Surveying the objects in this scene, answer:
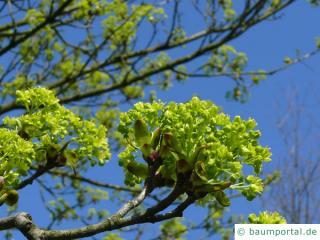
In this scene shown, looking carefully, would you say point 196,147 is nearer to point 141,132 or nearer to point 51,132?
point 141,132

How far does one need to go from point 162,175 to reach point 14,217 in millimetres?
461

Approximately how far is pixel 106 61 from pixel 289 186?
474 centimetres

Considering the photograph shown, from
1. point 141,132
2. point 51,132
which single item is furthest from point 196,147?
point 51,132

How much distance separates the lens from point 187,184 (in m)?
1.93

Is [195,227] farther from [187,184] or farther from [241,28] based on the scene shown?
[187,184]

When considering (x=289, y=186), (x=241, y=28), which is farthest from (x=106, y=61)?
(x=289, y=186)

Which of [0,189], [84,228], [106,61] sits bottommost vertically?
[84,228]

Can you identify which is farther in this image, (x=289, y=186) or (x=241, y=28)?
(x=289, y=186)

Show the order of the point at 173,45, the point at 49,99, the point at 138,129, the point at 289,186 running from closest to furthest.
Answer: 1. the point at 138,129
2. the point at 49,99
3. the point at 173,45
4. the point at 289,186

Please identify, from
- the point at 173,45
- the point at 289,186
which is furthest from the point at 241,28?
the point at 289,186

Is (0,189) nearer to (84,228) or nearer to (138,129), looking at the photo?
(84,228)

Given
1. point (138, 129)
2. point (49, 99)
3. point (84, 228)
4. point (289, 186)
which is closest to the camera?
point (84, 228)

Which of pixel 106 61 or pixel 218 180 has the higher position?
pixel 106 61

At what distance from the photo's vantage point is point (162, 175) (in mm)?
2043
